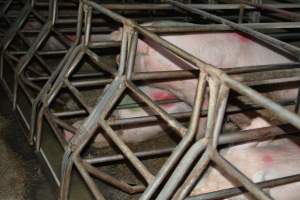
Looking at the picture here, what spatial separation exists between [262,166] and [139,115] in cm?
115

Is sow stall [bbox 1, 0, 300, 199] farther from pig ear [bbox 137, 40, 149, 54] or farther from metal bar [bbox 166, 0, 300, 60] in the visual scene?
pig ear [bbox 137, 40, 149, 54]

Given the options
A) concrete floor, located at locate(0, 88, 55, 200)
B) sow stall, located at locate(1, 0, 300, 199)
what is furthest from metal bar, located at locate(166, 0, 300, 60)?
concrete floor, located at locate(0, 88, 55, 200)

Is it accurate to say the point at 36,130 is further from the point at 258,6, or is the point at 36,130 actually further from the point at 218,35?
the point at 258,6

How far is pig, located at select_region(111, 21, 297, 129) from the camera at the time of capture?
2.75 metres

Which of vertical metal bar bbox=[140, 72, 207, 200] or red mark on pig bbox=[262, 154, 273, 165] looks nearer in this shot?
vertical metal bar bbox=[140, 72, 207, 200]

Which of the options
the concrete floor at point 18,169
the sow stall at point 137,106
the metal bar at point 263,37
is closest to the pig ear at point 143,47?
the sow stall at point 137,106

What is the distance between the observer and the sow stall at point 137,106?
154 cm

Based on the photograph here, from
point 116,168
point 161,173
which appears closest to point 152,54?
point 116,168

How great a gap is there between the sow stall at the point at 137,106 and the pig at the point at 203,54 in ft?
0.31

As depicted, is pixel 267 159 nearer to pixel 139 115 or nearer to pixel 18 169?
pixel 139 115

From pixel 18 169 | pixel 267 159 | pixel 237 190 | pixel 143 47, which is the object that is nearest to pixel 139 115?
pixel 143 47

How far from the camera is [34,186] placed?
2.60 metres

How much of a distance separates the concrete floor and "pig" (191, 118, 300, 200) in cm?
93

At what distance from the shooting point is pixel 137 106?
3.05 m
